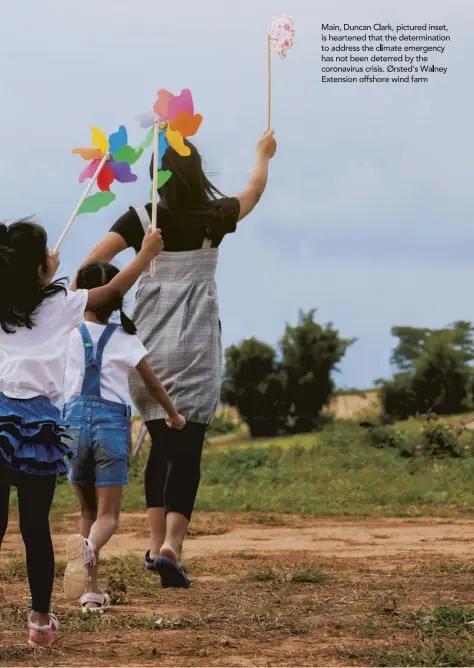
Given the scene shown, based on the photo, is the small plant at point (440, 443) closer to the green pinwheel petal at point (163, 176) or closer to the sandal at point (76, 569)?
the green pinwheel petal at point (163, 176)

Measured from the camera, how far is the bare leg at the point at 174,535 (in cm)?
527

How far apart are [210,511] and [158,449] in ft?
16.5

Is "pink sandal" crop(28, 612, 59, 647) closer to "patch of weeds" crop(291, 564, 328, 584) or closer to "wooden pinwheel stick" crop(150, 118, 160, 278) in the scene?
"wooden pinwheel stick" crop(150, 118, 160, 278)

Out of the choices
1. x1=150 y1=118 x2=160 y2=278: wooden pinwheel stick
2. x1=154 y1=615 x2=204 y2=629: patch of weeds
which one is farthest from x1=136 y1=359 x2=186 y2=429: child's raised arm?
x1=154 y1=615 x2=204 y2=629: patch of weeds

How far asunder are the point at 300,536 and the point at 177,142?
12.8 feet

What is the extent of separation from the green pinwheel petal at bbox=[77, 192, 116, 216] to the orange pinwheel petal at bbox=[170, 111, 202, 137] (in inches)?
18.6

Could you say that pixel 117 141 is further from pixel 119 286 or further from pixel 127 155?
pixel 119 286

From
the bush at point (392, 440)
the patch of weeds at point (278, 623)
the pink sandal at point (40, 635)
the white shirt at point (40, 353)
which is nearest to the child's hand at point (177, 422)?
the patch of weeds at point (278, 623)

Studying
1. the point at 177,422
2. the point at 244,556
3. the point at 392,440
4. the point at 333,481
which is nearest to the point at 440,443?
the point at 392,440

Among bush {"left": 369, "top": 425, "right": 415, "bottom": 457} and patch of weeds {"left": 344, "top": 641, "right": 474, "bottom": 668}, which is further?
bush {"left": 369, "top": 425, "right": 415, "bottom": 457}

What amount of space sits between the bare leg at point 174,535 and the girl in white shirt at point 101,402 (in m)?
0.42

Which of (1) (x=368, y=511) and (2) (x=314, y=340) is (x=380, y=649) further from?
(2) (x=314, y=340)

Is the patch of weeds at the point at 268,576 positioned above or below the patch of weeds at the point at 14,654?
below

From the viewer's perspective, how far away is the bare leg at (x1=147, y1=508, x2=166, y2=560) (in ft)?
18.3
